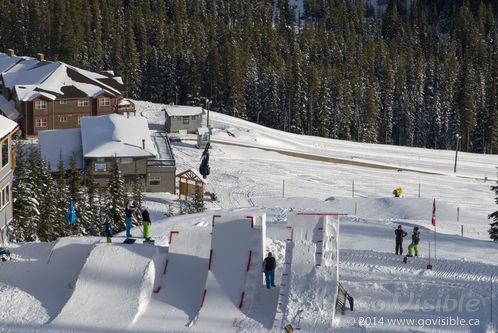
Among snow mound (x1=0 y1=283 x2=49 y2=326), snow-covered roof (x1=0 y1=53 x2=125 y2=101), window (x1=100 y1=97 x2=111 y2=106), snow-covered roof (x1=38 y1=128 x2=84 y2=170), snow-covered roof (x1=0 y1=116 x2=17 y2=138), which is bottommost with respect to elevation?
snow mound (x1=0 y1=283 x2=49 y2=326)

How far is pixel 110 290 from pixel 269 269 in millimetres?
4697

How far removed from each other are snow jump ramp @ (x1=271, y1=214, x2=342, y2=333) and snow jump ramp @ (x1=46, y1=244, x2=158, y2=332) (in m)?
4.10

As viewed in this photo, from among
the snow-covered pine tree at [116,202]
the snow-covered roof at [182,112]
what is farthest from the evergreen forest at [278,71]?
the snow-covered pine tree at [116,202]

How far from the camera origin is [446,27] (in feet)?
488

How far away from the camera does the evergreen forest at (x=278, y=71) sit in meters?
90.4

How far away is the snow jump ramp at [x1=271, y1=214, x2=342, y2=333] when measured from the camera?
17203 millimetres

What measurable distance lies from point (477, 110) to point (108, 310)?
91428 millimetres

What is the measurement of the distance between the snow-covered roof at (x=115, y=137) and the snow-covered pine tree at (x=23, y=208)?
38.6 feet

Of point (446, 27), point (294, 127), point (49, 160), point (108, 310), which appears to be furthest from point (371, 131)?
point (108, 310)

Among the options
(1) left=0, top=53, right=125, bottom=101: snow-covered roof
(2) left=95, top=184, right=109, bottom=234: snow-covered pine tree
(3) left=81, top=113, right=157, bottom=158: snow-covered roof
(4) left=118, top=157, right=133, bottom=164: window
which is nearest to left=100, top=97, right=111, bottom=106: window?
(1) left=0, top=53, right=125, bottom=101: snow-covered roof

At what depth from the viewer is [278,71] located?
3711 inches

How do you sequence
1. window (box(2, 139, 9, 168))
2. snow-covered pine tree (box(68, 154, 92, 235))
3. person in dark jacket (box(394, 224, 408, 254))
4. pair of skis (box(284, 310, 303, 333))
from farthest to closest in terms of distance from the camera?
snow-covered pine tree (box(68, 154, 92, 235)) → window (box(2, 139, 9, 168)) → person in dark jacket (box(394, 224, 408, 254)) → pair of skis (box(284, 310, 303, 333))

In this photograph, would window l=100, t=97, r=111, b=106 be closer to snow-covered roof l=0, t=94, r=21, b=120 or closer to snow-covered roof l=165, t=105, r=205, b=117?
snow-covered roof l=165, t=105, r=205, b=117

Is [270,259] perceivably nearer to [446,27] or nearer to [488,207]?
[488,207]
